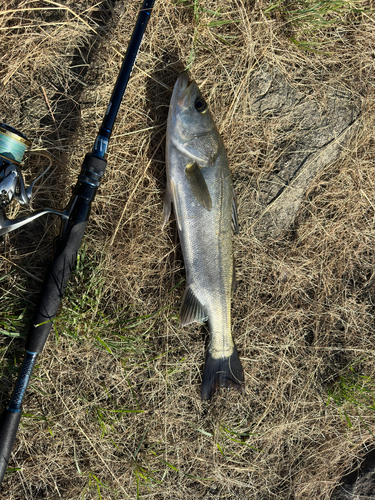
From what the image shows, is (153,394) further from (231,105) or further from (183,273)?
(231,105)

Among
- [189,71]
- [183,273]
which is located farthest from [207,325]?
[189,71]

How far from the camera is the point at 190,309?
2750mm

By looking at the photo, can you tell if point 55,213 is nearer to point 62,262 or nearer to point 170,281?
point 62,262

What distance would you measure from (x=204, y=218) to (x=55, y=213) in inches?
41.4

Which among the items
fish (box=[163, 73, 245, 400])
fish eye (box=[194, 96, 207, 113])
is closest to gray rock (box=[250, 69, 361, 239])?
fish (box=[163, 73, 245, 400])

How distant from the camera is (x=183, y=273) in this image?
2912mm

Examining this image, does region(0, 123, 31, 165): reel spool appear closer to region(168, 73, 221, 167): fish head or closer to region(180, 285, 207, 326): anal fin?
region(168, 73, 221, 167): fish head

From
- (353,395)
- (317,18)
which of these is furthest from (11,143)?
(353,395)

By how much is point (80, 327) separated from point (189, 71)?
223 cm

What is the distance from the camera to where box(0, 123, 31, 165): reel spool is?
215 cm

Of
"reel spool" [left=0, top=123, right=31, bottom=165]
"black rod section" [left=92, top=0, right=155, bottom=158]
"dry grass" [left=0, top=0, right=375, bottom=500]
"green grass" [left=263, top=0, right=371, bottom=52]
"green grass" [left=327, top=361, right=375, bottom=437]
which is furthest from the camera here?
"green grass" [left=327, top=361, right=375, bottom=437]

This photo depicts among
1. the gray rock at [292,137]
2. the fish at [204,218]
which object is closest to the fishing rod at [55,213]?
the fish at [204,218]

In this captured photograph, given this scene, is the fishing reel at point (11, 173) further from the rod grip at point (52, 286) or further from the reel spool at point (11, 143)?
the rod grip at point (52, 286)

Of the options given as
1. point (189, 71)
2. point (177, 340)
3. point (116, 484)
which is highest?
point (189, 71)
